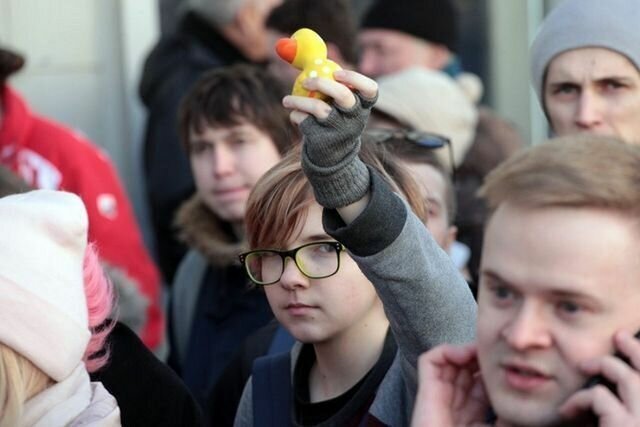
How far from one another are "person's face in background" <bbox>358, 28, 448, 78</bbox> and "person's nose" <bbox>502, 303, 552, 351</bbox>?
4889 mm

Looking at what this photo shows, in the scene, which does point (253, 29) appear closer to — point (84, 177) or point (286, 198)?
point (84, 177)

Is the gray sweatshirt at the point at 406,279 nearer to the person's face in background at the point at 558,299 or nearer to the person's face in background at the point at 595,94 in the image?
the person's face in background at the point at 558,299

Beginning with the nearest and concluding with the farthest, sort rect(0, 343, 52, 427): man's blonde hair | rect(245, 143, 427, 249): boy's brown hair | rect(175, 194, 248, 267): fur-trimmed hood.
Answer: rect(0, 343, 52, 427): man's blonde hair, rect(245, 143, 427, 249): boy's brown hair, rect(175, 194, 248, 267): fur-trimmed hood

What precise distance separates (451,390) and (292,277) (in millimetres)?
961

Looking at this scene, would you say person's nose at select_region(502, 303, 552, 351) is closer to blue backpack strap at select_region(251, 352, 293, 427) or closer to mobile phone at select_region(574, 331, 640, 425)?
mobile phone at select_region(574, 331, 640, 425)

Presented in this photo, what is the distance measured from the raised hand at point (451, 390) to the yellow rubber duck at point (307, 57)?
456 mm

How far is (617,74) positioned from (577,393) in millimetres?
2153

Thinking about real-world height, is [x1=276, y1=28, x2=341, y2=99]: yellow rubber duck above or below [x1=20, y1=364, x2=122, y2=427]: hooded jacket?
above

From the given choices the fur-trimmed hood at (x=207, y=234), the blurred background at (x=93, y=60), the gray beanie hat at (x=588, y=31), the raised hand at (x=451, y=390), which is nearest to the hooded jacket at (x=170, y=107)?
the blurred background at (x=93, y=60)

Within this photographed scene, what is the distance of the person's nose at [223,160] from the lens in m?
4.84

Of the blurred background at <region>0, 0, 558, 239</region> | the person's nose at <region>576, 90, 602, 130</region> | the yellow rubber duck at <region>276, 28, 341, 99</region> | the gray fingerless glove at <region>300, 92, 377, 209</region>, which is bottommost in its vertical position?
the blurred background at <region>0, 0, 558, 239</region>

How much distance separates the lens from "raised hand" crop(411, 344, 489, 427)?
2203 millimetres

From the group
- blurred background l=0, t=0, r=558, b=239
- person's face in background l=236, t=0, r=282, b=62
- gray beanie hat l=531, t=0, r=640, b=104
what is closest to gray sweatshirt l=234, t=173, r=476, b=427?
gray beanie hat l=531, t=0, r=640, b=104

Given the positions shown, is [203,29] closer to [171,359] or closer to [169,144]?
[169,144]
